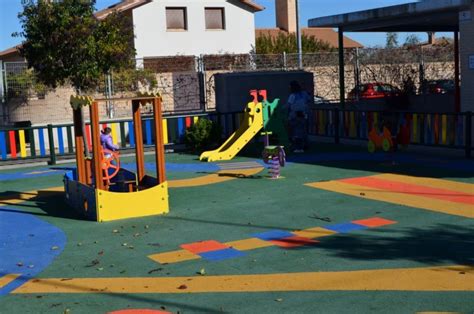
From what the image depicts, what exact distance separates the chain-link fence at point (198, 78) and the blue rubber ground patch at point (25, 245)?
36.1ft

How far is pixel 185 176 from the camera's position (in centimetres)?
1354

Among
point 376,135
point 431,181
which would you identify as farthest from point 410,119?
point 431,181

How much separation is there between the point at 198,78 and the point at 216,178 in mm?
9827

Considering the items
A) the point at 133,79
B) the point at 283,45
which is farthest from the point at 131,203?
the point at 283,45

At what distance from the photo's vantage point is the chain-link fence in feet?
67.3

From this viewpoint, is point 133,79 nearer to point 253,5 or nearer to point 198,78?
point 198,78

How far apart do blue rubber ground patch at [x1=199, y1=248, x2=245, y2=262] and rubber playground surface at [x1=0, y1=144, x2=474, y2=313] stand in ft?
0.04

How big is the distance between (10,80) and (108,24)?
6439 millimetres

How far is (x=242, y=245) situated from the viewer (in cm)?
772

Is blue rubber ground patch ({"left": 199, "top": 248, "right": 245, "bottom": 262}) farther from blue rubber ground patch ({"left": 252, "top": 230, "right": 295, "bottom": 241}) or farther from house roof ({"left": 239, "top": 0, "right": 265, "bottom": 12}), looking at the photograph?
house roof ({"left": 239, "top": 0, "right": 265, "bottom": 12})

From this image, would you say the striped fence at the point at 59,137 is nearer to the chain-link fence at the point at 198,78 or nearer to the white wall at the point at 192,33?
the chain-link fence at the point at 198,78

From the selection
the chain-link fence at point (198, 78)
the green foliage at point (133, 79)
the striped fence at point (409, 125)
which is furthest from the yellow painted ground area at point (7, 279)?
the green foliage at point (133, 79)

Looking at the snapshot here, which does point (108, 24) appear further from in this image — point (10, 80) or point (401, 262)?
point (401, 262)

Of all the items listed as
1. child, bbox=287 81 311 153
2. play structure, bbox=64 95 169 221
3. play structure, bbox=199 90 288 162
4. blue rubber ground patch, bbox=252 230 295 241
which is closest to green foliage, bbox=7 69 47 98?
play structure, bbox=199 90 288 162
